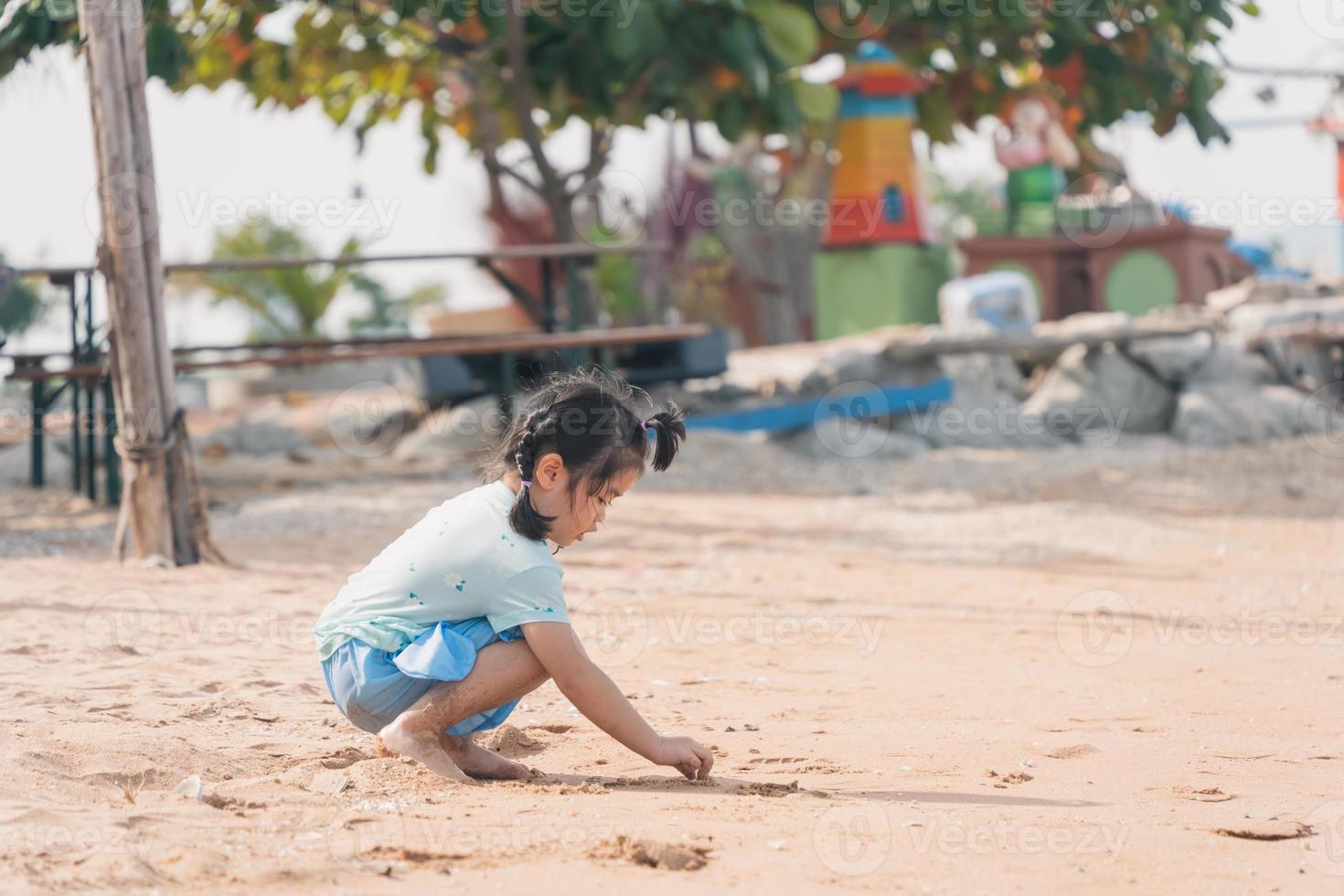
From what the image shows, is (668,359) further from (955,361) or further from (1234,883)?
(1234,883)

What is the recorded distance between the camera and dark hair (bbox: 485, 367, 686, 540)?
9.39 ft

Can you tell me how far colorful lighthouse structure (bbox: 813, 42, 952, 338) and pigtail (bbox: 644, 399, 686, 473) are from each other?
13689mm

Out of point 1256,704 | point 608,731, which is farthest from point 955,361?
point 608,731

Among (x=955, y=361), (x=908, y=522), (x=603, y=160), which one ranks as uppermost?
(x=603, y=160)

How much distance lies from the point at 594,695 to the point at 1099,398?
9.79 metres

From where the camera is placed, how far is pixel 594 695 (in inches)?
112

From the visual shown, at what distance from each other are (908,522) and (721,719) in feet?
15.8

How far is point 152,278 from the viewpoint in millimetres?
6492
